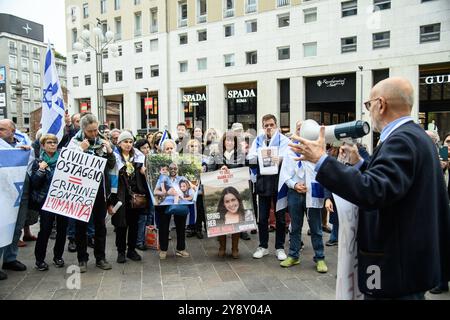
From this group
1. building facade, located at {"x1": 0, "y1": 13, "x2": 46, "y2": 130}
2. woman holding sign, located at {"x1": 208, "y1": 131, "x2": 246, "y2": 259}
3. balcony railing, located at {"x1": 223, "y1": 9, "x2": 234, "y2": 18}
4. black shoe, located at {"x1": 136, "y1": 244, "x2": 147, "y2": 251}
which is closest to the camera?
woman holding sign, located at {"x1": 208, "y1": 131, "x2": 246, "y2": 259}

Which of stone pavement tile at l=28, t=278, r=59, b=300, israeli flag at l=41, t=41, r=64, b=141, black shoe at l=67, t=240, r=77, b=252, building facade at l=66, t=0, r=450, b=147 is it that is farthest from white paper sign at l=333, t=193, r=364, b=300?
building facade at l=66, t=0, r=450, b=147

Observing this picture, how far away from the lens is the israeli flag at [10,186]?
4359mm

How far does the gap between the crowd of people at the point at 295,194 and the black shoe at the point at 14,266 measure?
0.02 m

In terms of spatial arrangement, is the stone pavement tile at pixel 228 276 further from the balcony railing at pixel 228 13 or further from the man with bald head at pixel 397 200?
the balcony railing at pixel 228 13

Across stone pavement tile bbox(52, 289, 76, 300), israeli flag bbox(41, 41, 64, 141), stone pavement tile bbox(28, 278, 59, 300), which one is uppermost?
israeli flag bbox(41, 41, 64, 141)

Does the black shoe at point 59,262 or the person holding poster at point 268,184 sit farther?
the person holding poster at point 268,184

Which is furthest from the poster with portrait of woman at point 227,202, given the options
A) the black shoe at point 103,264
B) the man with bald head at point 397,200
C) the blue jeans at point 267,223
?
the man with bald head at point 397,200

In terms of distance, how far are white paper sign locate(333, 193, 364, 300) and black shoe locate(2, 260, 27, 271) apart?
448 cm

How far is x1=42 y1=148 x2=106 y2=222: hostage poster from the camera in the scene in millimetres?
4637

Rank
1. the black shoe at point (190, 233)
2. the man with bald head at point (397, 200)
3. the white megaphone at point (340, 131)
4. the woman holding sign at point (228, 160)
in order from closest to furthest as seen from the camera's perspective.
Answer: the man with bald head at point (397, 200)
the white megaphone at point (340, 131)
the woman holding sign at point (228, 160)
the black shoe at point (190, 233)

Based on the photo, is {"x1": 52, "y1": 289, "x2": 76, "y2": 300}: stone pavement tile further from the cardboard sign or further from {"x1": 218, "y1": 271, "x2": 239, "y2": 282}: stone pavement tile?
the cardboard sign

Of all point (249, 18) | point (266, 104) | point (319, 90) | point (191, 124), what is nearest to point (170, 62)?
point (191, 124)

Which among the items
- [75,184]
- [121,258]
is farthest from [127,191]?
[121,258]

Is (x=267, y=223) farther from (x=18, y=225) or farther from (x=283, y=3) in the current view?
(x=283, y=3)
